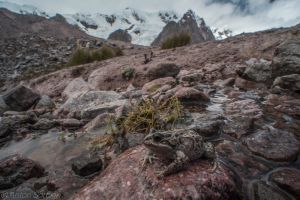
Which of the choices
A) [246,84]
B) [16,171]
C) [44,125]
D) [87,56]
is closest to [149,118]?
[16,171]

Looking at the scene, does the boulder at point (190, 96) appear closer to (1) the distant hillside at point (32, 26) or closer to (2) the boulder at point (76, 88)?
(2) the boulder at point (76, 88)

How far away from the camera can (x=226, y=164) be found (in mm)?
3770

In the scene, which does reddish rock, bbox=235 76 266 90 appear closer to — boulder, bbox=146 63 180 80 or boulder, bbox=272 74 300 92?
boulder, bbox=272 74 300 92

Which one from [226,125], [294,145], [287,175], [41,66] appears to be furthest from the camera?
[41,66]

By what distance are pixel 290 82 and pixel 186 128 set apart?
146 inches

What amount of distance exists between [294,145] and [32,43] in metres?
36.5

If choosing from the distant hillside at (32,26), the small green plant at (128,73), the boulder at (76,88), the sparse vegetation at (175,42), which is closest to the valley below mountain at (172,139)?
the boulder at (76,88)

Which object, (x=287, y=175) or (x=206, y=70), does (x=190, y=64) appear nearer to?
(x=206, y=70)

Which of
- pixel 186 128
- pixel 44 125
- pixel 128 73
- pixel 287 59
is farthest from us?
pixel 128 73

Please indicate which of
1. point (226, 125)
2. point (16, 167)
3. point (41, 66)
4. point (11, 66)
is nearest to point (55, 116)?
point (16, 167)

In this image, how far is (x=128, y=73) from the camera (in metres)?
11.8

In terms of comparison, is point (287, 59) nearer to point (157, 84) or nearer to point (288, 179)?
point (157, 84)

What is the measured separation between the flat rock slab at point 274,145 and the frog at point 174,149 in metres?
1.02

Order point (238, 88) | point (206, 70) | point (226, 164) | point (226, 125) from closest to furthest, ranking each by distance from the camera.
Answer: point (226, 164) → point (226, 125) → point (238, 88) → point (206, 70)
